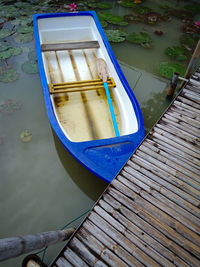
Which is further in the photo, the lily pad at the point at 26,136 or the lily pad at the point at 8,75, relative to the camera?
the lily pad at the point at 8,75

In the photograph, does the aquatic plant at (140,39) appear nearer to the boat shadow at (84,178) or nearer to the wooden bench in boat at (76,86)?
the wooden bench in boat at (76,86)

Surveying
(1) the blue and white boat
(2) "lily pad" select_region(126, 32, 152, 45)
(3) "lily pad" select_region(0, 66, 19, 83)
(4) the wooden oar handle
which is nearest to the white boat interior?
(1) the blue and white boat

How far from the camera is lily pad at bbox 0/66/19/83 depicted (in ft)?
14.6

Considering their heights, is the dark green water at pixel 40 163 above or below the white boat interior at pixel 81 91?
below

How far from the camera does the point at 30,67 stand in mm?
4656

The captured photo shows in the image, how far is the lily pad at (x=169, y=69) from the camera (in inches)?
180

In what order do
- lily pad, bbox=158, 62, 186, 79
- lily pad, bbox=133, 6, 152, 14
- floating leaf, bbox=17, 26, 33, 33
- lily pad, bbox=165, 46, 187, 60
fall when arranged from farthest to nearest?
lily pad, bbox=133, 6, 152, 14
floating leaf, bbox=17, 26, 33, 33
lily pad, bbox=165, 46, 187, 60
lily pad, bbox=158, 62, 186, 79

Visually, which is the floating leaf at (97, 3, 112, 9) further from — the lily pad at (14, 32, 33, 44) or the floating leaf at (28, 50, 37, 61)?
the floating leaf at (28, 50, 37, 61)

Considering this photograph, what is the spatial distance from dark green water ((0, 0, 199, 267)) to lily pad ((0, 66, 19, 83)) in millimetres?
88

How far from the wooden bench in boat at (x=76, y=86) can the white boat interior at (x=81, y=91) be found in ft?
0.10

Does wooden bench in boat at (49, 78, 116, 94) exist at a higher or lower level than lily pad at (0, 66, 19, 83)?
higher

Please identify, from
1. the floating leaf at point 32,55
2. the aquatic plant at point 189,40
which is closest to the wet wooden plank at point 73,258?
the floating leaf at point 32,55

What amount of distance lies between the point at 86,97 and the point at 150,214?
2.49 metres

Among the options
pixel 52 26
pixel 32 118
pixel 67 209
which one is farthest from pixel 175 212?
pixel 52 26
